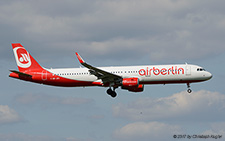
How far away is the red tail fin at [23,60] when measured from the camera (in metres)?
70.8

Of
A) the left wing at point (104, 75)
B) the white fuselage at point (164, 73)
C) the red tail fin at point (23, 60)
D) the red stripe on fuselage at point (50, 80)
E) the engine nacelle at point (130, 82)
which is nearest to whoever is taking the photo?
the left wing at point (104, 75)

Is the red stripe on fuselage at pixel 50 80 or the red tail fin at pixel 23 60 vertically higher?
the red tail fin at pixel 23 60

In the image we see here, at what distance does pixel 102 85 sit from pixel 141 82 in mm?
6191

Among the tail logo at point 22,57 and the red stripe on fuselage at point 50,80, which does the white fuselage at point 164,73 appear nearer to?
the red stripe on fuselage at point 50,80

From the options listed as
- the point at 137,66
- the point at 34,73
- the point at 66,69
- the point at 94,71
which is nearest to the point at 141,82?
the point at 137,66

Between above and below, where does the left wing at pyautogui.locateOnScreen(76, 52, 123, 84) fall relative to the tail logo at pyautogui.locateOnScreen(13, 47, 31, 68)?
below

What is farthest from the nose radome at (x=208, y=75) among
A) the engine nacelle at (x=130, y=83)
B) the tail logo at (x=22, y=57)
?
the tail logo at (x=22, y=57)

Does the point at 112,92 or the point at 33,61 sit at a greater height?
the point at 33,61

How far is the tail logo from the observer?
71181 millimetres

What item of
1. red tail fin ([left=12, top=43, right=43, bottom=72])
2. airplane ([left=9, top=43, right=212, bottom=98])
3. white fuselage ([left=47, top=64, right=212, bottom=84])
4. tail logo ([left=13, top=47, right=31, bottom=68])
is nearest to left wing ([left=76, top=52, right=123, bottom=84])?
airplane ([left=9, top=43, right=212, bottom=98])

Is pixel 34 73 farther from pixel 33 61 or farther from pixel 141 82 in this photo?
pixel 141 82

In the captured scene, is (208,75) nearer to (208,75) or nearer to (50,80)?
(208,75)

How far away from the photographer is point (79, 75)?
6719cm

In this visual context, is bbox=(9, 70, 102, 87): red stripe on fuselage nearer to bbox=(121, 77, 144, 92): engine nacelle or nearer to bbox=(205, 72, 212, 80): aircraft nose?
bbox=(121, 77, 144, 92): engine nacelle
